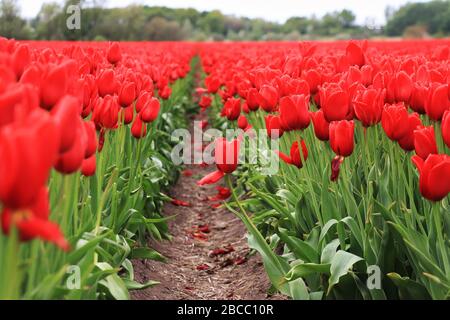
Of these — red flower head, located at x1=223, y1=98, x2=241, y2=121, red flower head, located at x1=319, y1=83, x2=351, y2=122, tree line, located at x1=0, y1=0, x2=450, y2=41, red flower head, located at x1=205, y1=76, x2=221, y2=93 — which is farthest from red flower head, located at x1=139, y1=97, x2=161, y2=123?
tree line, located at x1=0, y1=0, x2=450, y2=41

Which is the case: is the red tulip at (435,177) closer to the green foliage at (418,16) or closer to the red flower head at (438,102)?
the red flower head at (438,102)

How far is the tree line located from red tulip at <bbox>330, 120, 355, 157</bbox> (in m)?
13.8

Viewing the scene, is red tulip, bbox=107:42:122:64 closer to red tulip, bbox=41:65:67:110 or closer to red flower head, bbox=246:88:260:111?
red flower head, bbox=246:88:260:111

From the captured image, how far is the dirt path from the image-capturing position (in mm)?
3973

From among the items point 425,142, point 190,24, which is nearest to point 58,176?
point 425,142

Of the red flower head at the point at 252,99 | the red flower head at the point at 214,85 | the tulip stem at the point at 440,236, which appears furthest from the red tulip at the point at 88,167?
the red flower head at the point at 214,85

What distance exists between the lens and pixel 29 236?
4.38ft

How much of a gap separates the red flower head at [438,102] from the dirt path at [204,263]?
1375mm

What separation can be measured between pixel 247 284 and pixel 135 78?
1495mm

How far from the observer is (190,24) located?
62.8 m

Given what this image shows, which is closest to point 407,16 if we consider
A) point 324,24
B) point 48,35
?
point 324,24

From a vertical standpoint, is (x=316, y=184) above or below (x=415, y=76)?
below

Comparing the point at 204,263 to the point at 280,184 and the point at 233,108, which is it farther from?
the point at 233,108
